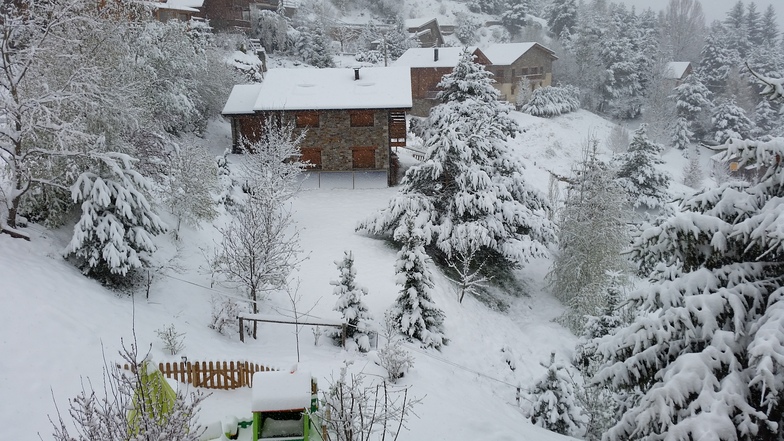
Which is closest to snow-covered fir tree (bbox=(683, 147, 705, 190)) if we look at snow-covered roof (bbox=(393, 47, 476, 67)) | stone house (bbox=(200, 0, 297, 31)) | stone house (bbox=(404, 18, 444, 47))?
snow-covered roof (bbox=(393, 47, 476, 67))

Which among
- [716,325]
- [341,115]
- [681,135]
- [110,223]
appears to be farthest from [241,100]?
[681,135]

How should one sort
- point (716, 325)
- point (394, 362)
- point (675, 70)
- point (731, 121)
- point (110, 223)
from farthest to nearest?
point (675, 70) → point (731, 121) → point (110, 223) → point (394, 362) → point (716, 325)

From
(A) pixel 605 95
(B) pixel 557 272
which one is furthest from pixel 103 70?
(A) pixel 605 95

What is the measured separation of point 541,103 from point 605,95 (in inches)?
506

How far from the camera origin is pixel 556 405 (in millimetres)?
13320

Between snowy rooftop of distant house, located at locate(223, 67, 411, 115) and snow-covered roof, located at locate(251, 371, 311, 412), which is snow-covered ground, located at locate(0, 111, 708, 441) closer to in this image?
snow-covered roof, located at locate(251, 371, 311, 412)

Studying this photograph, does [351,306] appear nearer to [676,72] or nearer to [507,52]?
[507,52]

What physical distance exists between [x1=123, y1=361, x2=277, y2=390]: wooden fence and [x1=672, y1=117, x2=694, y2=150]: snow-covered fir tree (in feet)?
166

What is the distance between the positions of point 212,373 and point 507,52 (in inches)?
2128

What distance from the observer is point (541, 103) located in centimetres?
5169

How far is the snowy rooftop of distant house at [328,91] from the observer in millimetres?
29578

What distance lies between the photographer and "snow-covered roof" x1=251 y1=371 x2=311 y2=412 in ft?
30.2

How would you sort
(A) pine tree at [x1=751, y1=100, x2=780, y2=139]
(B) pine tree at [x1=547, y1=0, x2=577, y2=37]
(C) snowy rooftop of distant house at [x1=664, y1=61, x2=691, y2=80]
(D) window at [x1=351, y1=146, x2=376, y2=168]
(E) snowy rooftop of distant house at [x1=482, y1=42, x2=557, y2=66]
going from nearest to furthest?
(D) window at [x1=351, y1=146, x2=376, y2=168] → (A) pine tree at [x1=751, y1=100, x2=780, y2=139] → (E) snowy rooftop of distant house at [x1=482, y1=42, x2=557, y2=66] → (C) snowy rooftop of distant house at [x1=664, y1=61, x2=691, y2=80] → (B) pine tree at [x1=547, y1=0, x2=577, y2=37]

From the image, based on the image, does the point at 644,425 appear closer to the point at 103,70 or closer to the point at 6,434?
the point at 6,434
